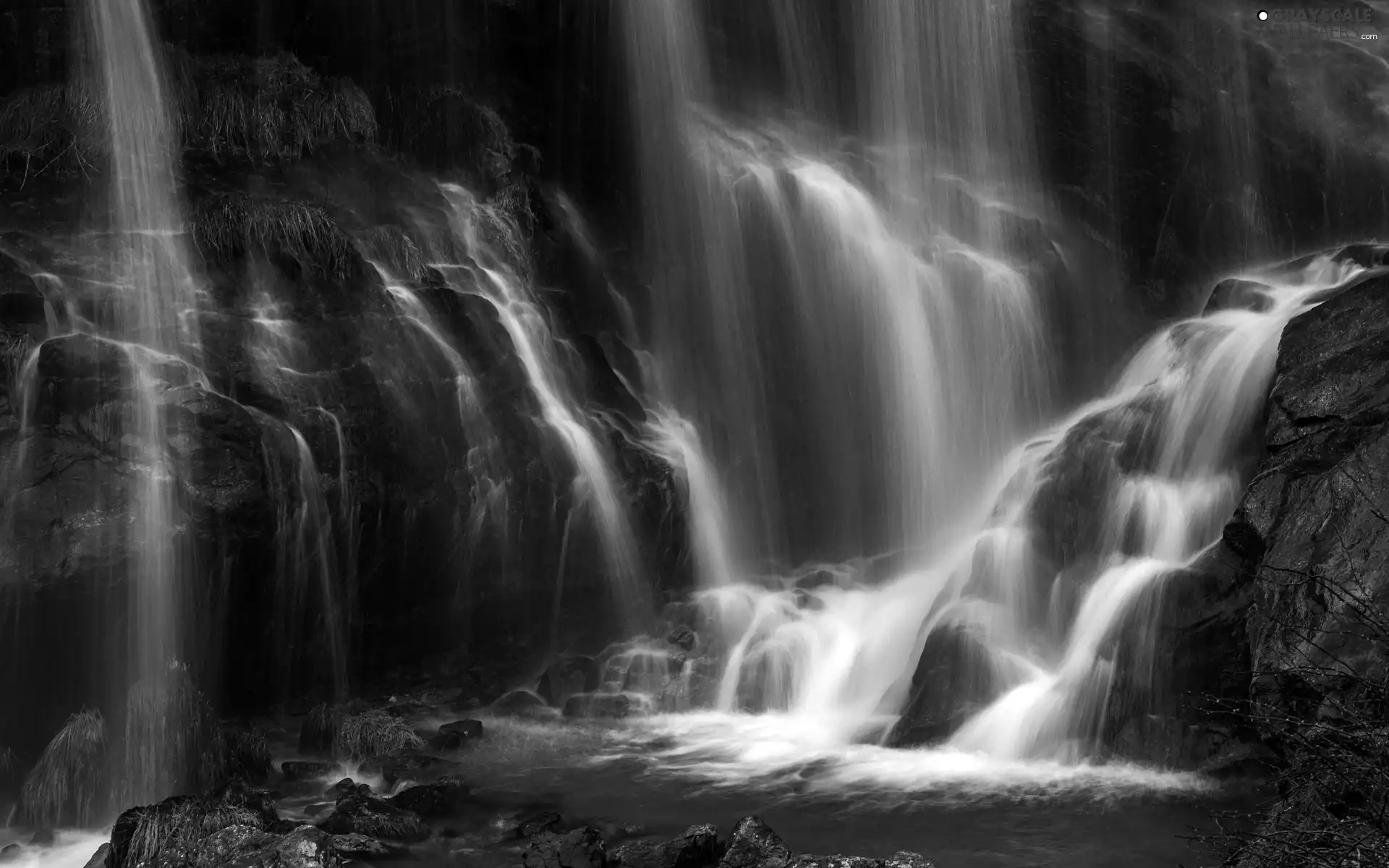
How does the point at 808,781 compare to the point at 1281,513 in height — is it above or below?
below

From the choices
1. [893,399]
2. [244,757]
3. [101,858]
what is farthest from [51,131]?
[893,399]

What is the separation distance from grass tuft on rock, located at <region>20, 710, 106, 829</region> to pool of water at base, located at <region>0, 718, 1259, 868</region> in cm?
31

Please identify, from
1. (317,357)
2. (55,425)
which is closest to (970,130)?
(317,357)

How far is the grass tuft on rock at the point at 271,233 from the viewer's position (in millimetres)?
16172

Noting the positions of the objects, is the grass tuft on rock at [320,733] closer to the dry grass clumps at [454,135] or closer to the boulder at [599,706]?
the boulder at [599,706]

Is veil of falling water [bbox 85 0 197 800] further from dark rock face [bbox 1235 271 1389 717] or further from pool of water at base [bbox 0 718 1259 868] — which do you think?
dark rock face [bbox 1235 271 1389 717]

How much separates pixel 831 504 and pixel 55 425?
35.7 feet

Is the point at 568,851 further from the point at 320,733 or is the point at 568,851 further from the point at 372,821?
the point at 320,733

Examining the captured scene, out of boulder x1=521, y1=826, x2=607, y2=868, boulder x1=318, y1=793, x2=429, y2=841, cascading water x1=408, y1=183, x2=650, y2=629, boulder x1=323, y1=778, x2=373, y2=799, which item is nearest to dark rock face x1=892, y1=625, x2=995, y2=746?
boulder x1=521, y1=826, x2=607, y2=868

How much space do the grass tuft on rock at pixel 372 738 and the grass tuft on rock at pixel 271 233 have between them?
5.90 metres

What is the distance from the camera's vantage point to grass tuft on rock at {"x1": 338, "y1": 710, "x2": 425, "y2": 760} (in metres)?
13.8

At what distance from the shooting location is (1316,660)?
32.1ft

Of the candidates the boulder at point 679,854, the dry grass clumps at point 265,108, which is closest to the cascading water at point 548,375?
the dry grass clumps at point 265,108

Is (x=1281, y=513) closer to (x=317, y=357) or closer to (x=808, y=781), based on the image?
(x=808, y=781)
